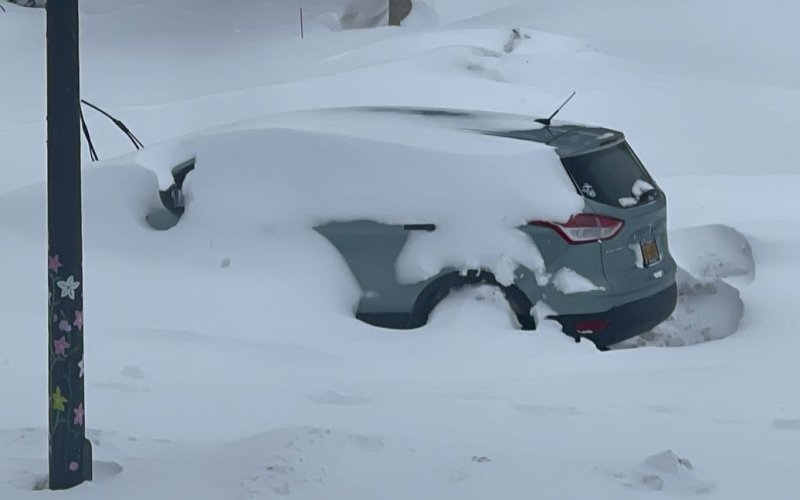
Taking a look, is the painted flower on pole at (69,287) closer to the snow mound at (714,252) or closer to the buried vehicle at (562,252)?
the buried vehicle at (562,252)

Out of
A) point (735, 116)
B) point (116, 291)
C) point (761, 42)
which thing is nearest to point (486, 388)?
point (116, 291)

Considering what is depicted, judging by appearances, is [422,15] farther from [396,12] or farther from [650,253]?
[650,253]

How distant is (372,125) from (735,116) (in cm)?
820

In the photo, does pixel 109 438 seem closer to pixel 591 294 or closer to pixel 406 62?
pixel 591 294

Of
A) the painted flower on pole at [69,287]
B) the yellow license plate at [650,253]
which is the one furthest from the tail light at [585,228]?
the painted flower on pole at [69,287]

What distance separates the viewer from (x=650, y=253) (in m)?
6.29

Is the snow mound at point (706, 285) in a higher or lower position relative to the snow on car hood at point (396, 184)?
lower

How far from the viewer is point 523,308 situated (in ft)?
20.0

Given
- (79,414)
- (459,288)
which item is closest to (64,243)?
(79,414)

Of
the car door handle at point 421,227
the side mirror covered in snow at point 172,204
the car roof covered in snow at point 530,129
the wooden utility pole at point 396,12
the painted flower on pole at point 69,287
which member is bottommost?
the painted flower on pole at point 69,287

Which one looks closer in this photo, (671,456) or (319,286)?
(671,456)

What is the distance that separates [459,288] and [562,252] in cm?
61

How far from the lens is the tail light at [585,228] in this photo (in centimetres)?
599

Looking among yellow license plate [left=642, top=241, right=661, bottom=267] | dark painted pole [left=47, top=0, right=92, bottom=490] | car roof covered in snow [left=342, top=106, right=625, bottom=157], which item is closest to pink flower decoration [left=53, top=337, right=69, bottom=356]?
dark painted pole [left=47, top=0, right=92, bottom=490]
